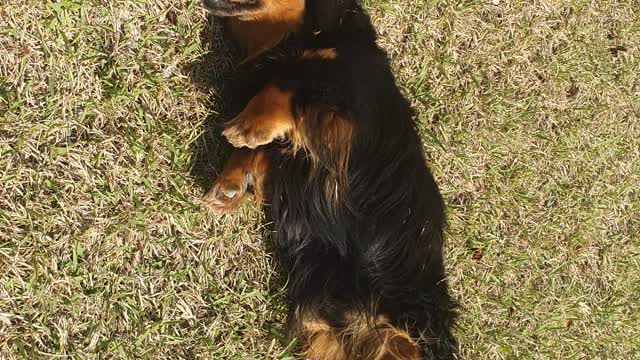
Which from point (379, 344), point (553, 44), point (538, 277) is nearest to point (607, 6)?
point (553, 44)

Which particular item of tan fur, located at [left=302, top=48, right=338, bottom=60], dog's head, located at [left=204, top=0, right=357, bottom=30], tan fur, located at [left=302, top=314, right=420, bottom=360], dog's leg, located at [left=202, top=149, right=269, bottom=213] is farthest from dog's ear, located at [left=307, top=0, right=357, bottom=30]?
tan fur, located at [left=302, top=314, right=420, bottom=360]

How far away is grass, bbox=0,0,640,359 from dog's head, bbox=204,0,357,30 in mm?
394

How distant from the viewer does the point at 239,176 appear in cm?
275

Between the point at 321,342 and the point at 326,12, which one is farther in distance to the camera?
the point at 321,342

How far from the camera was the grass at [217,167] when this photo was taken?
2646mm

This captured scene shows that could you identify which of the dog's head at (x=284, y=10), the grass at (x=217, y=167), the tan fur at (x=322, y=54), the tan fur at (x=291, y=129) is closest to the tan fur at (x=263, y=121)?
the tan fur at (x=291, y=129)

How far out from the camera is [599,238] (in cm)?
374

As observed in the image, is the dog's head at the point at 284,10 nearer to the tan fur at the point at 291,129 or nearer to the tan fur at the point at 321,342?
the tan fur at the point at 291,129

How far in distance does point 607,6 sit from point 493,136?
1.19 meters

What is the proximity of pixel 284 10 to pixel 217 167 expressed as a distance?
793 millimetres

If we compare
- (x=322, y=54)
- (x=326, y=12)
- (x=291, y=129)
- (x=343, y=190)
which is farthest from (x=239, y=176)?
(x=326, y=12)

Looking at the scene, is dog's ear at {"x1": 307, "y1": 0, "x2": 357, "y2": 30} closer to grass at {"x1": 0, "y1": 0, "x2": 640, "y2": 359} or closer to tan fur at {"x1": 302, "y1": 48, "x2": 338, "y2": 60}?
tan fur at {"x1": 302, "y1": 48, "x2": 338, "y2": 60}

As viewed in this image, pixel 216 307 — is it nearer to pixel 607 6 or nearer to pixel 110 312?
pixel 110 312

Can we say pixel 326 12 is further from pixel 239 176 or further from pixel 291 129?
pixel 239 176
